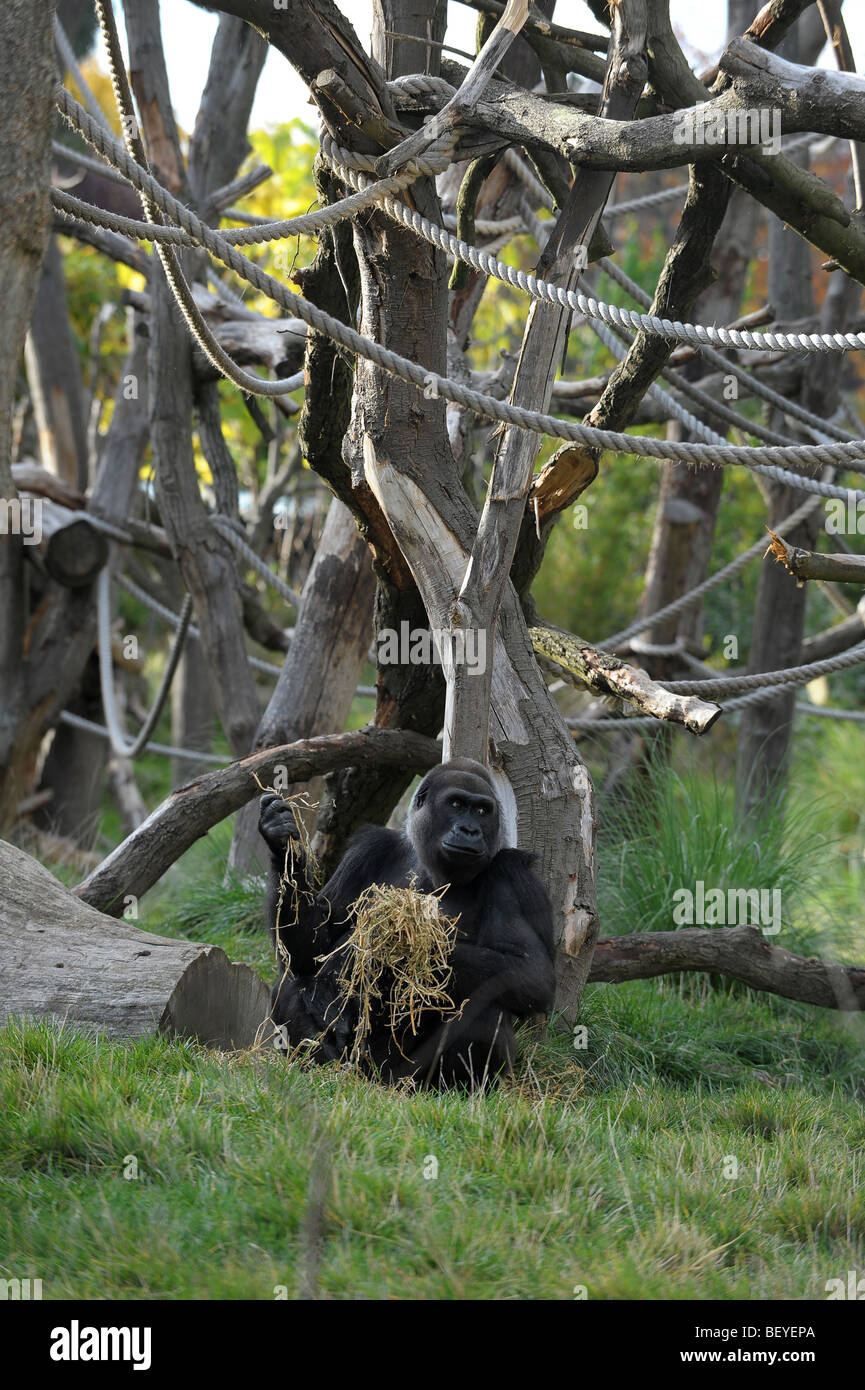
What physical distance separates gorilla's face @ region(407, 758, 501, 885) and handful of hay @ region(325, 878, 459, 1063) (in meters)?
0.19

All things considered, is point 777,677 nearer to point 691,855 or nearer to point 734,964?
point 691,855

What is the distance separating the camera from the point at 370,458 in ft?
14.6

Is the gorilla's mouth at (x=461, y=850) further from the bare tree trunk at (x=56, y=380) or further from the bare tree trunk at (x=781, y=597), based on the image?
the bare tree trunk at (x=56, y=380)

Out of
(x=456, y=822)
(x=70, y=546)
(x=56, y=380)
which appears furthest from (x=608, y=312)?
(x=56, y=380)

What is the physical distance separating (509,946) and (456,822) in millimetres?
422

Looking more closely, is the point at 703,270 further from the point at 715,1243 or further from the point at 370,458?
the point at 715,1243

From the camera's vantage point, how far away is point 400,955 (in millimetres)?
3789

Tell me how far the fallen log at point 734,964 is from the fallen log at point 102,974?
153 cm

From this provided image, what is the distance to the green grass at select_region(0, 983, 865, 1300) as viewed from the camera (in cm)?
244

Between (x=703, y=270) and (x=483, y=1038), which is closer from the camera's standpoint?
(x=483, y=1038)

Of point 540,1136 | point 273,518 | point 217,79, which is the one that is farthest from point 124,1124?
point 273,518

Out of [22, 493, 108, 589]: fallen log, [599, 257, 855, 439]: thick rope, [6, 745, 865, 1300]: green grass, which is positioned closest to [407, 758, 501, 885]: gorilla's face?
[6, 745, 865, 1300]: green grass

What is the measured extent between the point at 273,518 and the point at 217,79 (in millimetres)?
3584
